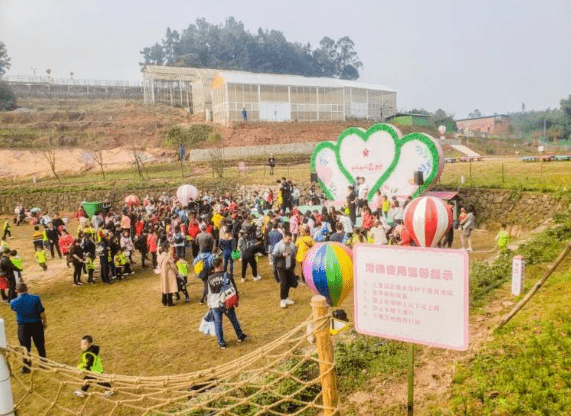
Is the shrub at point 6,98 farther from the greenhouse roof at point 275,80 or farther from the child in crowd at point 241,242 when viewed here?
the child in crowd at point 241,242

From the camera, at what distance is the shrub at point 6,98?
4769cm

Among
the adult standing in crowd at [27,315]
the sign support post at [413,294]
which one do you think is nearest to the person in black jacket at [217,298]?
the adult standing in crowd at [27,315]

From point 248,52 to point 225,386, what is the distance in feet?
245

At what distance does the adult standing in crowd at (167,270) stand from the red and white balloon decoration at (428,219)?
503 cm

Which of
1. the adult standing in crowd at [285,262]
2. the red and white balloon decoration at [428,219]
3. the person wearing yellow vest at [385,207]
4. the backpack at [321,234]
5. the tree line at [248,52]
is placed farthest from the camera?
the tree line at [248,52]

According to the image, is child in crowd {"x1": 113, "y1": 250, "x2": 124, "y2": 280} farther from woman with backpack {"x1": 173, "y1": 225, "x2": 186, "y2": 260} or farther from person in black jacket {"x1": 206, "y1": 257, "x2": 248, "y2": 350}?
person in black jacket {"x1": 206, "y1": 257, "x2": 248, "y2": 350}

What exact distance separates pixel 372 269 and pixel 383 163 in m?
13.4

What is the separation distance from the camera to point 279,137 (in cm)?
3728

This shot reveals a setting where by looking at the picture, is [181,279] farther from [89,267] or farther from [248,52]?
[248,52]

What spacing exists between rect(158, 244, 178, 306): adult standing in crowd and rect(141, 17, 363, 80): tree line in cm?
6488

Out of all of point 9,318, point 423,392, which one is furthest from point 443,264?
point 9,318

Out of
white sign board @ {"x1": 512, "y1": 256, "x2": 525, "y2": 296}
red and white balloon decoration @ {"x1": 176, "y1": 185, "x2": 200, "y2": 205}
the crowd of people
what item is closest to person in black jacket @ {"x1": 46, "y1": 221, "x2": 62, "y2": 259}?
the crowd of people

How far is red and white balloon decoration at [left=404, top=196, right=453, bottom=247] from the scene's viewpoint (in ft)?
27.2

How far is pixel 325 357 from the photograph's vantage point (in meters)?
3.14
